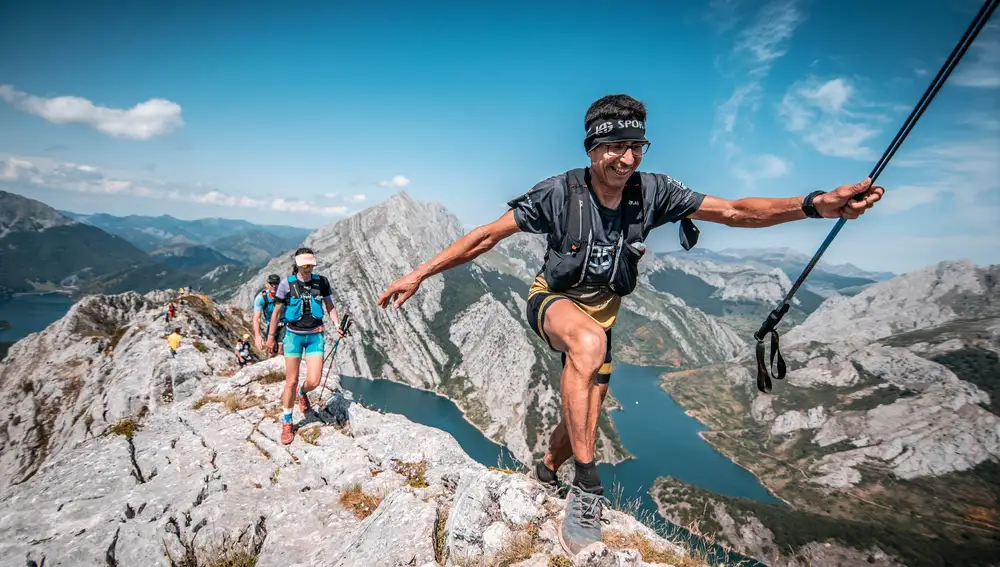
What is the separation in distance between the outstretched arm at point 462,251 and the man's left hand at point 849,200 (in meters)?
3.55

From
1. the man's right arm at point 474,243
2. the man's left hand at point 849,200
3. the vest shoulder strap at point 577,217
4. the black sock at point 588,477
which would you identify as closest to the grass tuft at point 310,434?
the man's right arm at point 474,243

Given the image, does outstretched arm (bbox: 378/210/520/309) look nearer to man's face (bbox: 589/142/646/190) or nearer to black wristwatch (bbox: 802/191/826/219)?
man's face (bbox: 589/142/646/190)

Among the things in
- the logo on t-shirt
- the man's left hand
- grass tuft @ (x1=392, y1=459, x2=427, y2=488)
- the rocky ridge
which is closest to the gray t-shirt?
the logo on t-shirt

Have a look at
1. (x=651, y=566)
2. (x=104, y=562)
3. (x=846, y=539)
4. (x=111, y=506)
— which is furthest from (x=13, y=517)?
(x=846, y=539)

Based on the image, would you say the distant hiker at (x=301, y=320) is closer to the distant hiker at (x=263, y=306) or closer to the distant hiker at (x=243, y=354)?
the distant hiker at (x=263, y=306)

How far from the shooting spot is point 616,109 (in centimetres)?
525

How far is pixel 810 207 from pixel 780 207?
0.99ft

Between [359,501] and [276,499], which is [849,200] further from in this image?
[276,499]

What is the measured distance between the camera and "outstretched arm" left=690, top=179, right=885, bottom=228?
14.8 feet

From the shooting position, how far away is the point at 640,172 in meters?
5.93

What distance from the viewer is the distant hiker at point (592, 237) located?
5105 millimetres

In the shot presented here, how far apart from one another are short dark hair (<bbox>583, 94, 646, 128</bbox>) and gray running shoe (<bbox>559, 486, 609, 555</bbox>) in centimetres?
480

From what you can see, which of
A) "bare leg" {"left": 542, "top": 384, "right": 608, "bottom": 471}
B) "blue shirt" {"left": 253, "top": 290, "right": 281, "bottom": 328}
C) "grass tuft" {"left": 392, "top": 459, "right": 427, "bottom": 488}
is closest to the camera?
"bare leg" {"left": 542, "top": 384, "right": 608, "bottom": 471}

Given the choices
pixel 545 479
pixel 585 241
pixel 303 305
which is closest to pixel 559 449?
pixel 545 479
